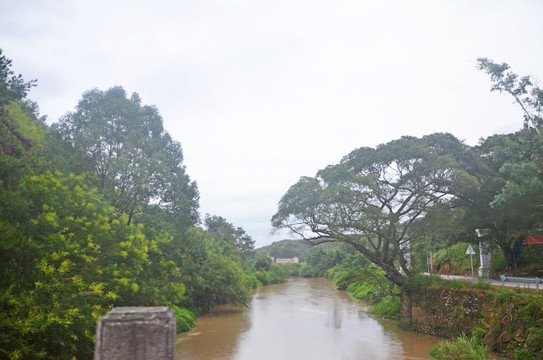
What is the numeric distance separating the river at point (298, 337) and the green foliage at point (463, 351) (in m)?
0.69

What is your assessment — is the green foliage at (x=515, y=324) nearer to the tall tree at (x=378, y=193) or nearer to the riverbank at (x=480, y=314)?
the riverbank at (x=480, y=314)

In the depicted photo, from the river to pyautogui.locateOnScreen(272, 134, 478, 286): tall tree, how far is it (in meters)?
3.60

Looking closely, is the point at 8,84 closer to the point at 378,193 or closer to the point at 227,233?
the point at 378,193

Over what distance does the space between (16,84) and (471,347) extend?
16.8 metres

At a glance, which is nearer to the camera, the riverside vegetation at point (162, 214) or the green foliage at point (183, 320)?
the riverside vegetation at point (162, 214)

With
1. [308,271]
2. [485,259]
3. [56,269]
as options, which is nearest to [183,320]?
[56,269]

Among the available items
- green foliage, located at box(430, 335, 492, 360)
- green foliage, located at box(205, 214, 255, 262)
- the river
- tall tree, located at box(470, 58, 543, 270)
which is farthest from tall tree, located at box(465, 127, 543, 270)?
green foliage, located at box(205, 214, 255, 262)

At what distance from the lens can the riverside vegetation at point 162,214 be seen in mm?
8531

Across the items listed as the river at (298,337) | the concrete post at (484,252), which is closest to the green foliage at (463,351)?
the river at (298,337)

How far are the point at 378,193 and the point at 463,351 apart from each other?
298 inches

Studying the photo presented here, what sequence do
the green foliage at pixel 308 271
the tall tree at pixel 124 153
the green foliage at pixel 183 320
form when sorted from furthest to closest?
the green foliage at pixel 308 271
the green foliage at pixel 183 320
the tall tree at pixel 124 153

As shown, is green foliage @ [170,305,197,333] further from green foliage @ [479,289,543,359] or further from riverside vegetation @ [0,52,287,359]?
green foliage @ [479,289,543,359]

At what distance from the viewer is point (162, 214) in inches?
704

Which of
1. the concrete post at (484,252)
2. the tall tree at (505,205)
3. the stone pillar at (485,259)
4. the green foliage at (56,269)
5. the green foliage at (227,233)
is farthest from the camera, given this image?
the green foliage at (227,233)
